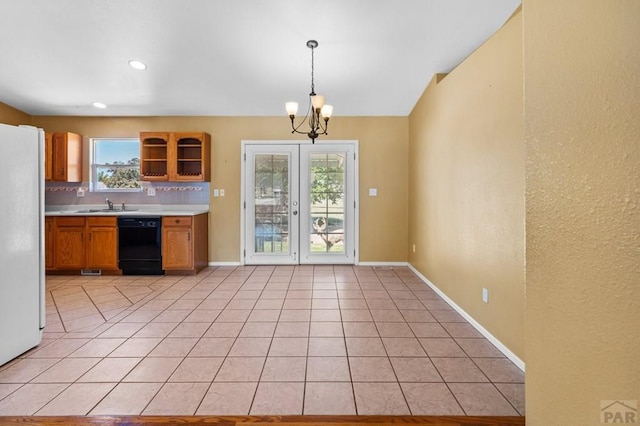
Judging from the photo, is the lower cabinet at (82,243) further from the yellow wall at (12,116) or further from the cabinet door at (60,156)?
the yellow wall at (12,116)

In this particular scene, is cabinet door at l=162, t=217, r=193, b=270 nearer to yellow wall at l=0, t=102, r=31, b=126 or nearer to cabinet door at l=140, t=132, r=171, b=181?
cabinet door at l=140, t=132, r=171, b=181

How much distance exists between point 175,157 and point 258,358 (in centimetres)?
371

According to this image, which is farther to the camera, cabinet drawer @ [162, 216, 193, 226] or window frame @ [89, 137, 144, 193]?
window frame @ [89, 137, 144, 193]

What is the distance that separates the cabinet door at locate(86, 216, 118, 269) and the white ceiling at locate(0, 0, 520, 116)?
1818 mm

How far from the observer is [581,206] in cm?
85

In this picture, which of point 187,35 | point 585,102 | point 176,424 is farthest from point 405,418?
point 187,35

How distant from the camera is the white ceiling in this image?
9.55ft

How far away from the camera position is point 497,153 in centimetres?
243

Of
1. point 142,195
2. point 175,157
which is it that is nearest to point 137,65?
point 175,157

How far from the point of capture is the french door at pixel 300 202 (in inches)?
203

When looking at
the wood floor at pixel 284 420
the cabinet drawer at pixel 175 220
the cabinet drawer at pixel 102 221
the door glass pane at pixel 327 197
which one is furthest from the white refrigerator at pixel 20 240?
the door glass pane at pixel 327 197

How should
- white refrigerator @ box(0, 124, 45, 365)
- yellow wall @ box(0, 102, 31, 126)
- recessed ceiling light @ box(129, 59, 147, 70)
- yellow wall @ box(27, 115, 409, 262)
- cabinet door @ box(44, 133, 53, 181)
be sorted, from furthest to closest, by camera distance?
yellow wall @ box(27, 115, 409, 262) → cabinet door @ box(44, 133, 53, 181) → yellow wall @ box(0, 102, 31, 126) → recessed ceiling light @ box(129, 59, 147, 70) → white refrigerator @ box(0, 124, 45, 365)

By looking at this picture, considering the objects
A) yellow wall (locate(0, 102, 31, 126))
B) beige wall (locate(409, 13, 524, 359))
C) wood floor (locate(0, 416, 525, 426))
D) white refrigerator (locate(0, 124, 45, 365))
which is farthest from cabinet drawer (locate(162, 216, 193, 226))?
beige wall (locate(409, 13, 524, 359))

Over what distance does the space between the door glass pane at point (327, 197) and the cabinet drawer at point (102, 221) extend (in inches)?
116
